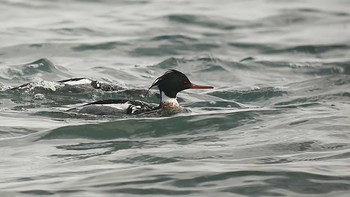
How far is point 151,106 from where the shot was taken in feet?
43.3

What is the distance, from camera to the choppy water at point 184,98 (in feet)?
28.9

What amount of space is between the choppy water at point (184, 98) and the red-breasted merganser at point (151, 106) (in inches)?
14.7

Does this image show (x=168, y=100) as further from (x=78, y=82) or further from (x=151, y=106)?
(x=78, y=82)

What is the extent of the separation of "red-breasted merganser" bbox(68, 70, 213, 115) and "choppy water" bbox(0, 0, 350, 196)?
14.7 inches

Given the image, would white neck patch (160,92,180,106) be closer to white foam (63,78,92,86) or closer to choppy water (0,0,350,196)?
choppy water (0,0,350,196)

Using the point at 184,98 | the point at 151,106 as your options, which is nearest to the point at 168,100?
the point at 151,106

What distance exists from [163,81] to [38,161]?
3939mm

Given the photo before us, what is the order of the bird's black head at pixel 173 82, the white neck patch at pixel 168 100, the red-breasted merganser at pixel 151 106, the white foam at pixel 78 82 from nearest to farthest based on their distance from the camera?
1. the red-breasted merganser at pixel 151 106
2. the white neck patch at pixel 168 100
3. the bird's black head at pixel 173 82
4. the white foam at pixel 78 82

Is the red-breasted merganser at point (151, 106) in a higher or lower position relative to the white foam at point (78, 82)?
lower

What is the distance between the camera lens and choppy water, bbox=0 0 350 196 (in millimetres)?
8805

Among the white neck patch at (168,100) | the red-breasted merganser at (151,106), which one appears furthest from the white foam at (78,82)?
the white neck patch at (168,100)

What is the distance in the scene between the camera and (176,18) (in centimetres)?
2098

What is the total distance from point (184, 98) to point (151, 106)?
1504 mm

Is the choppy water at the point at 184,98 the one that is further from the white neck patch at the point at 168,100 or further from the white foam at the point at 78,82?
the white neck patch at the point at 168,100
